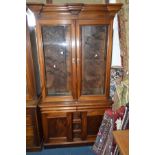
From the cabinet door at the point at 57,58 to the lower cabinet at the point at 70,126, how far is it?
0.24 meters

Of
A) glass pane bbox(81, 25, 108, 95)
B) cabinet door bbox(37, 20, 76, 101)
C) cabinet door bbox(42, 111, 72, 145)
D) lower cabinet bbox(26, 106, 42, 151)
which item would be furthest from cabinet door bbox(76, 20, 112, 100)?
lower cabinet bbox(26, 106, 42, 151)

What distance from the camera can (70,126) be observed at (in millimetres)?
2756

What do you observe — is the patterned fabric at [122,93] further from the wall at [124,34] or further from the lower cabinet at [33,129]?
the lower cabinet at [33,129]

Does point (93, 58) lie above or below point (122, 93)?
above

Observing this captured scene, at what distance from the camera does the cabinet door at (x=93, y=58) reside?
2512 mm

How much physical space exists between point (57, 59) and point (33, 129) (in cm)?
101

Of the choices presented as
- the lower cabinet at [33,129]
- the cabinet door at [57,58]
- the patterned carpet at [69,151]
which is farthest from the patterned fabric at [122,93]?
the lower cabinet at [33,129]

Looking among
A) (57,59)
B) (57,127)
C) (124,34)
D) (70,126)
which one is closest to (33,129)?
(57,127)

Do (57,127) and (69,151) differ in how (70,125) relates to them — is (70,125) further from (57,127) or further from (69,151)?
(69,151)

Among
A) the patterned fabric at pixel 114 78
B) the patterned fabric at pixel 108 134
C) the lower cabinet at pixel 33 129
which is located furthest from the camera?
the patterned fabric at pixel 114 78

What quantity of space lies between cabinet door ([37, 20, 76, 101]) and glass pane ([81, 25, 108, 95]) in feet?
0.56

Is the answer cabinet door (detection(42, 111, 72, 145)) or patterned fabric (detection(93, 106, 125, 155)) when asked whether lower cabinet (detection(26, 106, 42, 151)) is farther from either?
patterned fabric (detection(93, 106, 125, 155))
